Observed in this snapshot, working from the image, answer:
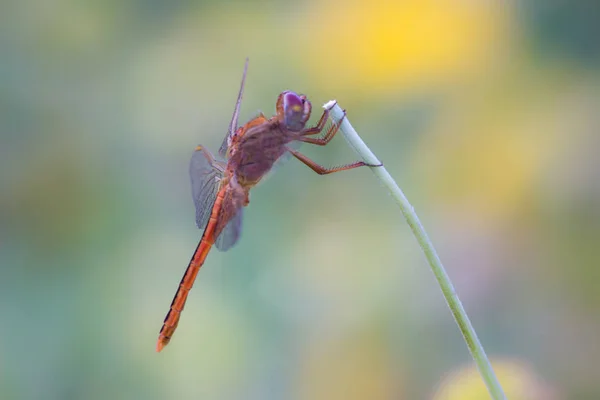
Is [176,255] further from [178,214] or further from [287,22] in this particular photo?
[287,22]

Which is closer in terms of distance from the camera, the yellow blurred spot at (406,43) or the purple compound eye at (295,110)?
the purple compound eye at (295,110)

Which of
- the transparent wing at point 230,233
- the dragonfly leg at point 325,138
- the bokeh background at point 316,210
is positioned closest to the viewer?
the dragonfly leg at point 325,138

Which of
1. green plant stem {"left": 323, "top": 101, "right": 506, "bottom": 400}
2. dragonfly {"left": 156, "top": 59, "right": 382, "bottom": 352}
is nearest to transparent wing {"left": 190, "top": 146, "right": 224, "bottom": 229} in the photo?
dragonfly {"left": 156, "top": 59, "right": 382, "bottom": 352}

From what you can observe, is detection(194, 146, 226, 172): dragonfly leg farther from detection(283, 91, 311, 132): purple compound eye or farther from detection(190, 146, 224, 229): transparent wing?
detection(283, 91, 311, 132): purple compound eye

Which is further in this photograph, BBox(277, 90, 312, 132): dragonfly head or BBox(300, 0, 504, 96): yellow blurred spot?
BBox(300, 0, 504, 96): yellow blurred spot

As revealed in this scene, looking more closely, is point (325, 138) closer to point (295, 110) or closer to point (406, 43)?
point (295, 110)

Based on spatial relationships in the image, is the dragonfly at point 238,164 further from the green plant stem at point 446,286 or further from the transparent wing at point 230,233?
the green plant stem at point 446,286

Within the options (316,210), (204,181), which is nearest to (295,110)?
(204,181)

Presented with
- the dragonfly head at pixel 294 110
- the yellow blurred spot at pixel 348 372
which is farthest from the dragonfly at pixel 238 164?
the yellow blurred spot at pixel 348 372
